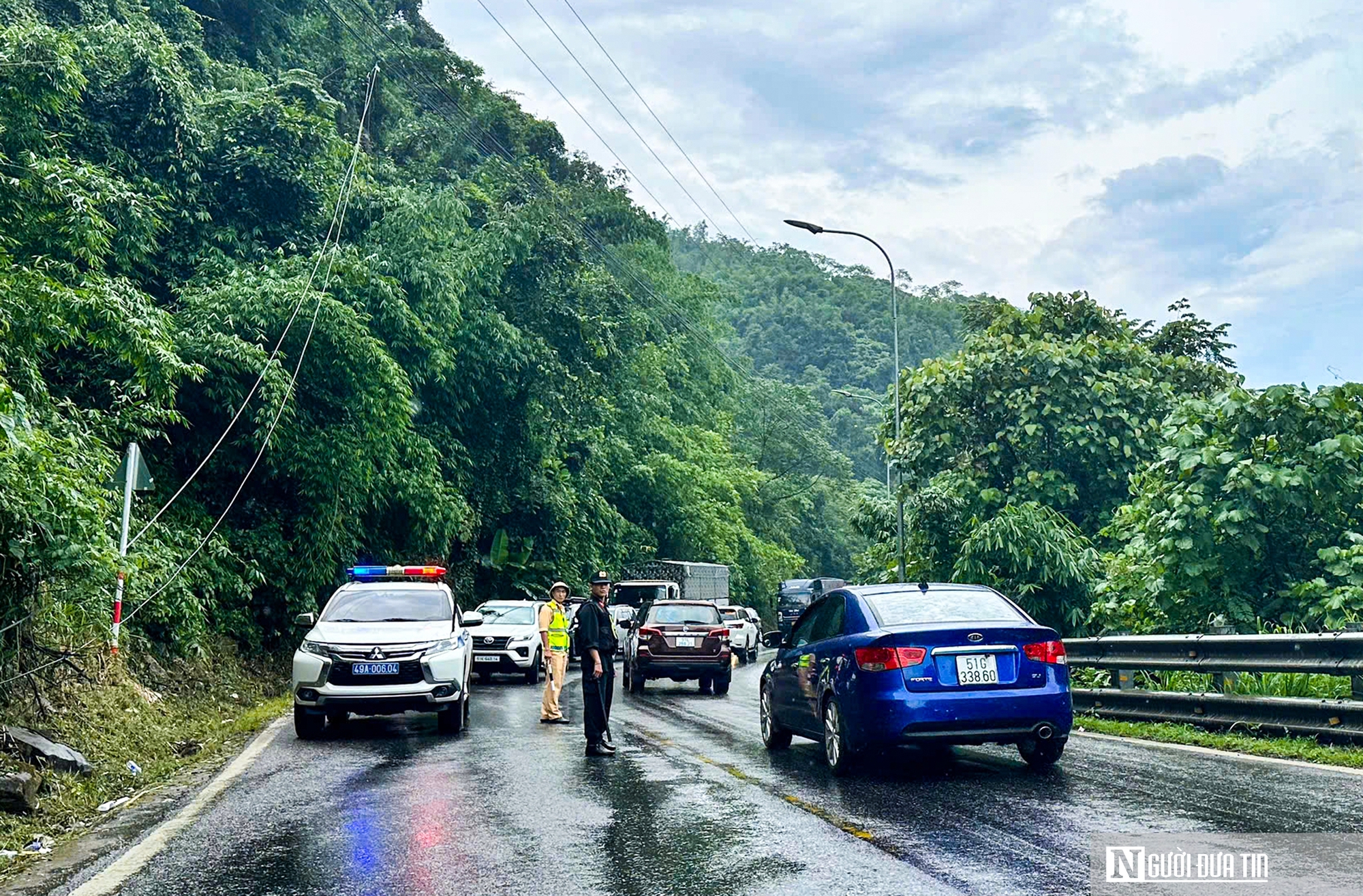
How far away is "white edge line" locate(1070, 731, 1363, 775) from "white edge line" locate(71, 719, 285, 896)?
794cm

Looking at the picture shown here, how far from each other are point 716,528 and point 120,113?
34413 millimetres

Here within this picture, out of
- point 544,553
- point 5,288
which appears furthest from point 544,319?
point 5,288

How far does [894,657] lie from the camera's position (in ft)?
30.8

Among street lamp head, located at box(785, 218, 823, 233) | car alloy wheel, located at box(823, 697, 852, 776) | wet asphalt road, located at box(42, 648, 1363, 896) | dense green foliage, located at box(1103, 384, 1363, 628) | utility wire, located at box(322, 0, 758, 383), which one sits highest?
utility wire, located at box(322, 0, 758, 383)

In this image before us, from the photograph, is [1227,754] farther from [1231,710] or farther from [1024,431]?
[1024,431]

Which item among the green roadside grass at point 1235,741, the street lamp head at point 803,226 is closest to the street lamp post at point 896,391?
the street lamp head at point 803,226

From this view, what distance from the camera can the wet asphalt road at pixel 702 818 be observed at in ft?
19.7

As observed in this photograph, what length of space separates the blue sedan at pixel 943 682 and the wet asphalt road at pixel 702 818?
336 millimetres

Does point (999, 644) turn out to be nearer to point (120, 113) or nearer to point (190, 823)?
point (190, 823)

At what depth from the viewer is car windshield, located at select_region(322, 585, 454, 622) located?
48.1 ft

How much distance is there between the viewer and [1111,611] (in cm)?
1705

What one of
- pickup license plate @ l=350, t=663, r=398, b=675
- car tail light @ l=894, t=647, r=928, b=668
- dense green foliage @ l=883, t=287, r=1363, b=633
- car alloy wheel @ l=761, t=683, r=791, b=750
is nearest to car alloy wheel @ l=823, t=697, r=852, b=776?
car tail light @ l=894, t=647, r=928, b=668

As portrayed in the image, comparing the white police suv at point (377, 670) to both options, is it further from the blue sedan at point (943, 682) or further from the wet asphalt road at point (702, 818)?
the blue sedan at point (943, 682)

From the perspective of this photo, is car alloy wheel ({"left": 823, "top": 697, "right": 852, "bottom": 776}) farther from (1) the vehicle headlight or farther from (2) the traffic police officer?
(2) the traffic police officer
